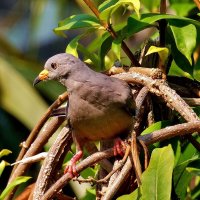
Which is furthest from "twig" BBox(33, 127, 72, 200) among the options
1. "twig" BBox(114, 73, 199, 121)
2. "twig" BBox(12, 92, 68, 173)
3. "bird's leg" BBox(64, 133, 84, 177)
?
"twig" BBox(114, 73, 199, 121)

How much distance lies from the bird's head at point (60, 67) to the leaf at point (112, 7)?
19 centimetres

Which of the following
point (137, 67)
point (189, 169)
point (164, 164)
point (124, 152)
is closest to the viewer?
point (164, 164)

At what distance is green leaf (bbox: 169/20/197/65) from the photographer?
1.94 meters

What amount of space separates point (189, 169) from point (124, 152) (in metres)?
0.24

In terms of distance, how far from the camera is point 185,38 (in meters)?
1.94

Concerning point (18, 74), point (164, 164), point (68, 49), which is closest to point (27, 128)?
point (18, 74)

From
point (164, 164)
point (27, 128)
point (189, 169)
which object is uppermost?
point (164, 164)

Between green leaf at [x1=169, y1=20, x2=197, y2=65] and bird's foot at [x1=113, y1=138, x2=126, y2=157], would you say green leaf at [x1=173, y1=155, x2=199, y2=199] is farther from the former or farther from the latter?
green leaf at [x1=169, y1=20, x2=197, y2=65]

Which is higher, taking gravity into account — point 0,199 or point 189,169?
point 0,199

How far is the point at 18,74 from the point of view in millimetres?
4469

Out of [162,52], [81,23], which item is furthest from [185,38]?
[81,23]

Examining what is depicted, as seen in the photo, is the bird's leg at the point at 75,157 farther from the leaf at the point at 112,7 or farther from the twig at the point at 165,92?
the leaf at the point at 112,7

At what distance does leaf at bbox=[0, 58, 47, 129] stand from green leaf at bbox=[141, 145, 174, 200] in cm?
262

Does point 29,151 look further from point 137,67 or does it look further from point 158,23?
point 158,23
